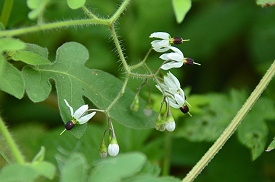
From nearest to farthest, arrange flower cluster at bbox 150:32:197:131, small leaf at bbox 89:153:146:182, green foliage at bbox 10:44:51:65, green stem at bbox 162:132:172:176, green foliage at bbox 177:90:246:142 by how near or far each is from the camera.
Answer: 1. small leaf at bbox 89:153:146:182
2. green foliage at bbox 10:44:51:65
3. flower cluster at bbox 150:32:197:131
4. green stem at bbox 162:132:172:176
5. green foliage at bbox 177:90:246:142

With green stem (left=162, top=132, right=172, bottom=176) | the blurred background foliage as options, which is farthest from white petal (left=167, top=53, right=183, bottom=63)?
green stem (left=162, top=132, right=172, bottom=176)

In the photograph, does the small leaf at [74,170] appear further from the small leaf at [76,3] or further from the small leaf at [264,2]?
the small leaf at [264,2]

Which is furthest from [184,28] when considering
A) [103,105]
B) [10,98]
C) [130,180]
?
[130,180]

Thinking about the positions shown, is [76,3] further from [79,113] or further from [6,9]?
[6,9]

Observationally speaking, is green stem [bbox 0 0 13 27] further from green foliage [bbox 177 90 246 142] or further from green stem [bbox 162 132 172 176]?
green foliage [bbox 177 90 246 142]

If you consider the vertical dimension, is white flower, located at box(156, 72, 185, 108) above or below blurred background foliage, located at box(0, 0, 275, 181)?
above

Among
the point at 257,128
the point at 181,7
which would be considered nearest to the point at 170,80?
the point at 181,7

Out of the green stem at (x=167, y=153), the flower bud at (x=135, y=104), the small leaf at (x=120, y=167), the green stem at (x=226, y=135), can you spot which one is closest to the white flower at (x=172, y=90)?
the flower bud at (x=135, y=104)
